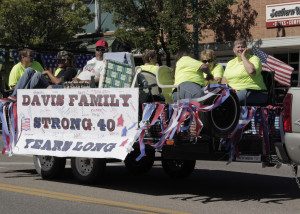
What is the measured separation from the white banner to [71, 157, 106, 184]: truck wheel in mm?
184

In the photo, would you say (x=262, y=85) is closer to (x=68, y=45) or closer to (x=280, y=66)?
(x=280, y=66)

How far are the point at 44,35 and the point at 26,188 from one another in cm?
2306

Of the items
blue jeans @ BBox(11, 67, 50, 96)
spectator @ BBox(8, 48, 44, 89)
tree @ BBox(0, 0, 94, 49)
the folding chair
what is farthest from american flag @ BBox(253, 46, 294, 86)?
tree @ BBox(0, 0, 94, 49)

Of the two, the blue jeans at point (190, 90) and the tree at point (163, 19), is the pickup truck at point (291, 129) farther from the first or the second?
the tree at point (163, 19)

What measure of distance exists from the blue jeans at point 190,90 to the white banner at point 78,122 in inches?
27.2

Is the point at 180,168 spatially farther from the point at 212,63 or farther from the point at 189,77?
the point at 189,77

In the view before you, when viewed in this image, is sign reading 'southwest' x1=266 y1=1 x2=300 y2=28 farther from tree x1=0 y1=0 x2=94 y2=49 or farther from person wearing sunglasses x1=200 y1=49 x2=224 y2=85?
person wearing sunglasses x1=200 y1=49 x2=224 y2=85

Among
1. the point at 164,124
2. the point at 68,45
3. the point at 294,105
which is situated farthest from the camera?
the point at 68,45

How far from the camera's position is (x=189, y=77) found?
806cm

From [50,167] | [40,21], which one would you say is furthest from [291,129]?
[40,21]

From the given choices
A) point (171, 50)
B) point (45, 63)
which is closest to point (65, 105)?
point (45, 63)

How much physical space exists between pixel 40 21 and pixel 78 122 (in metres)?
22.4

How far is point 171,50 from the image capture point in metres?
24.3

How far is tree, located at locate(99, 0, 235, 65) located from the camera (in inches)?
939
